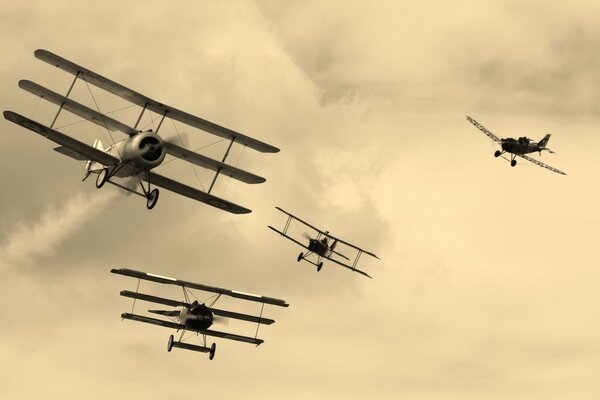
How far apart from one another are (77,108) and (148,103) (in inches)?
131

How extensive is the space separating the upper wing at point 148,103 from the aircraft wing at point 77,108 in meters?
1.37

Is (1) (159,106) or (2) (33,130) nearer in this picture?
(2) (33,130)

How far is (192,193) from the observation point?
157ft

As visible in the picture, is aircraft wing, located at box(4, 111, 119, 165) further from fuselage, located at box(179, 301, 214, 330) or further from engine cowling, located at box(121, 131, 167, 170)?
fuselage, located at box(179, 301, 214, 330)

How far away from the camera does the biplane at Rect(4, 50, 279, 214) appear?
141 ft

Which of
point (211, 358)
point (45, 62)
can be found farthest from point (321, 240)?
point (45, 62)

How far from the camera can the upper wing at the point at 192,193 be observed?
46500mm

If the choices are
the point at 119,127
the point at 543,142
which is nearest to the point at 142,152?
the point at 119,127

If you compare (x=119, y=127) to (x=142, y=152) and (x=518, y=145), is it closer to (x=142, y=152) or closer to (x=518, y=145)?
(x=142, y=152)

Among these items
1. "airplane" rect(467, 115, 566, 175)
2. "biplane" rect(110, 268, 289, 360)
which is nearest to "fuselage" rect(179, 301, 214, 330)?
"biplane" rect(110, 268, 289, 360)

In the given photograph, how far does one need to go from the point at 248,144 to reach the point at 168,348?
14.7 meters

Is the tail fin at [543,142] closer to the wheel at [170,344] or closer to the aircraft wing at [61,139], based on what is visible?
the wheel at [170,344]

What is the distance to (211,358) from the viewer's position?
57250 mm

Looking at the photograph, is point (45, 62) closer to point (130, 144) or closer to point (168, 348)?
point (130, 144)
